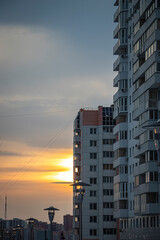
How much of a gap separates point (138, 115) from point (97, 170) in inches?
2111

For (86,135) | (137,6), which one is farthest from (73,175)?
(137,6)

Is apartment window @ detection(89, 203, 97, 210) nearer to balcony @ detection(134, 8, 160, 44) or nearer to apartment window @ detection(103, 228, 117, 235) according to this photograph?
apartment window @ detection(103, 228, 117, 235)

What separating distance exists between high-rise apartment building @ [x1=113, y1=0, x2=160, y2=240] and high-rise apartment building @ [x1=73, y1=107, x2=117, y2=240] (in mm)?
27720

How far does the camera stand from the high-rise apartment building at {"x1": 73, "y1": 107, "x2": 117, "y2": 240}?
13588cm

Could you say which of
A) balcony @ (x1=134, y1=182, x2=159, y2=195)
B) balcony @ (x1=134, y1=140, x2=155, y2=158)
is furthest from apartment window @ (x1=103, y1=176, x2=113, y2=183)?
balcony @ (x1=134, y1=182, x2=159, y2=195)

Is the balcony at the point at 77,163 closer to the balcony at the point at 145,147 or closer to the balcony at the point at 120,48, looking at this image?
the balcony at the point at 120,48

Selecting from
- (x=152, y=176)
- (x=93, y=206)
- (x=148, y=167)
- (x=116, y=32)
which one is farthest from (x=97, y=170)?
(x=152, y=176)

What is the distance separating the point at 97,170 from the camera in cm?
13762

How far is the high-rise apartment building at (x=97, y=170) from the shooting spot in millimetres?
135875

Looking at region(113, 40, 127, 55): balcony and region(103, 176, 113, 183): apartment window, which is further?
region(103, 176, 113, 183): apartment window

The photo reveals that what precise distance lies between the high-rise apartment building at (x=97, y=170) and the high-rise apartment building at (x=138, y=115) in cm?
2772

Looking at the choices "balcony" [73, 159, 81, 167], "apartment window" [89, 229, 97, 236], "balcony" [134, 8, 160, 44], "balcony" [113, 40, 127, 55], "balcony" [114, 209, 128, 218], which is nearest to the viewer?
"balcony" [134, 8, 160, 44]

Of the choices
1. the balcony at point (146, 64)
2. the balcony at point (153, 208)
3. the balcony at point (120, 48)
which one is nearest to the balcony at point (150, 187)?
the balcony at point (153, 208)

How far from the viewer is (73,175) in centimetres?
14375
